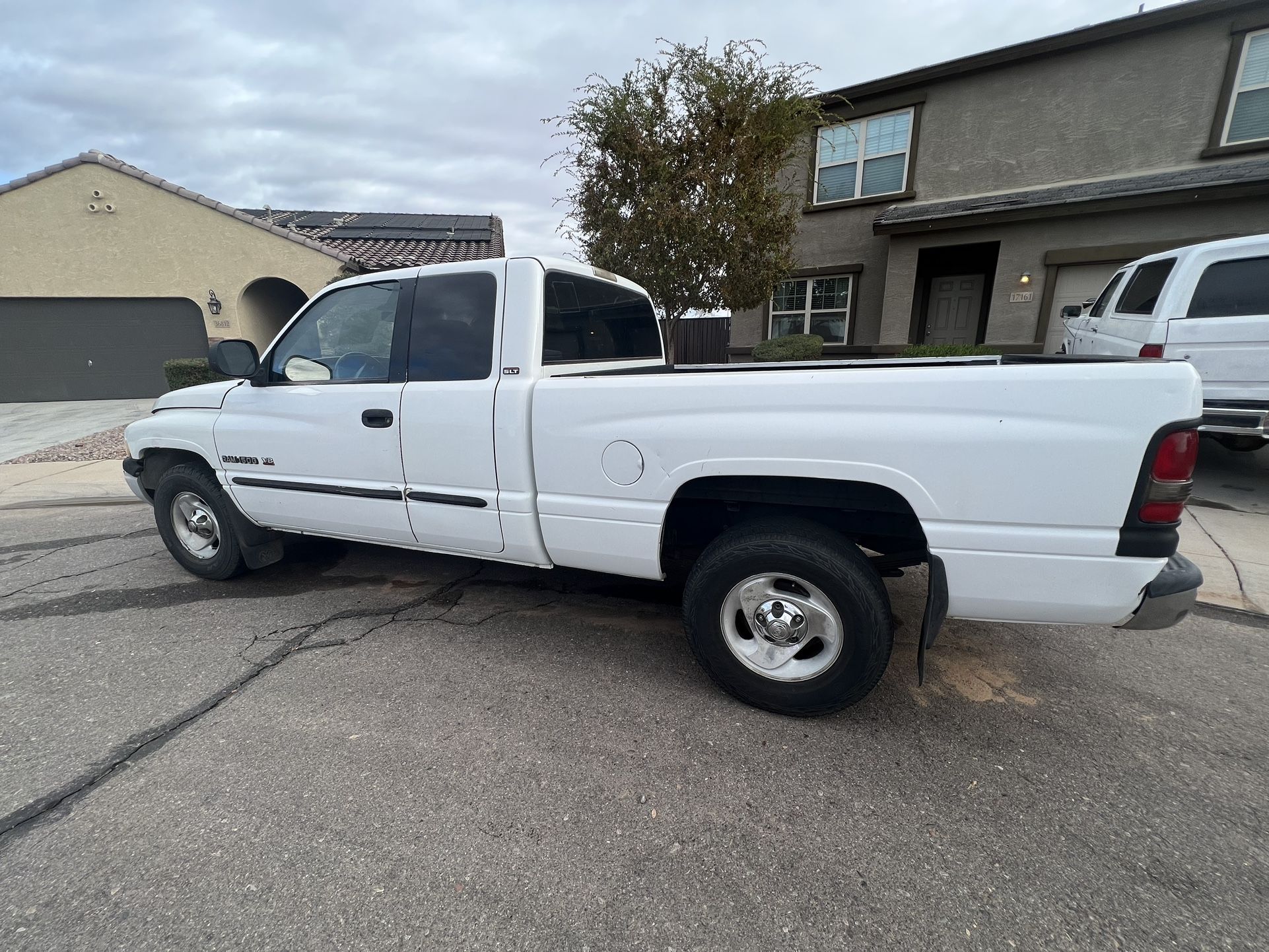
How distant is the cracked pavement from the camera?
1.63 m

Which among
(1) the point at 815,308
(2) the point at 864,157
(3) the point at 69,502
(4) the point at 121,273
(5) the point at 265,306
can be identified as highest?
(2) the point at 864,157

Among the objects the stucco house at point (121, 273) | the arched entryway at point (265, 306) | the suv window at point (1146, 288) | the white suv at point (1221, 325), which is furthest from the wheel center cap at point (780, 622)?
the arched entryway at point (265, 306)

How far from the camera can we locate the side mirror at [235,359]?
3367 millimetres

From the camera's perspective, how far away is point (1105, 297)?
7.11 metres

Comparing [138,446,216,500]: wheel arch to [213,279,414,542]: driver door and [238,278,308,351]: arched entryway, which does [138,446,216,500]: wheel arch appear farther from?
[238,278,308,351]: arched entryway

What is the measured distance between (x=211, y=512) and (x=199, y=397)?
770 mm

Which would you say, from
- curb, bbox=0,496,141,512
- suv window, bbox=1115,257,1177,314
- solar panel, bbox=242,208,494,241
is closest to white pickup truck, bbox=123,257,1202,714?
curb, bbox=0,496,141,512

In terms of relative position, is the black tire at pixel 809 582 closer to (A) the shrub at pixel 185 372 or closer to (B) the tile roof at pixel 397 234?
(A) the shrub at pixel 185 372

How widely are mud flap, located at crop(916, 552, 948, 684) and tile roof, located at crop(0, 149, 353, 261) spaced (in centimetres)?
1522

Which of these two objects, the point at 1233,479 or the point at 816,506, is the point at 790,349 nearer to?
the point at 1233,479

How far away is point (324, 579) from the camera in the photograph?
4.09 metres

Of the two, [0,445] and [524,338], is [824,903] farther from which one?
[0,445]

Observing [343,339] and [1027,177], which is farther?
[1027,177]

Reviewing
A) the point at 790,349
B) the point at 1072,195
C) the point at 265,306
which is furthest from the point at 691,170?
the point at 265,306
